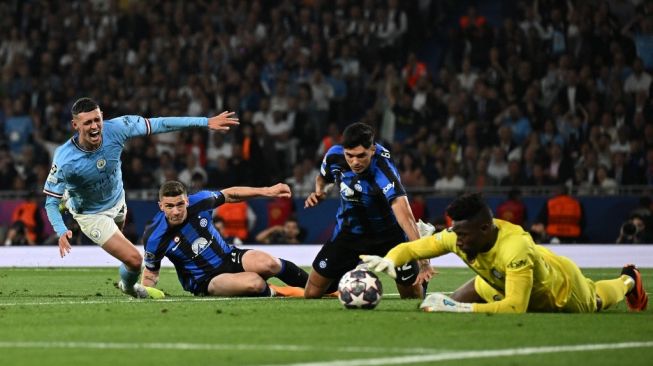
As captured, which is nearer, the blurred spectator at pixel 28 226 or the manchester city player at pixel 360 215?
the manchester city player at pixel 360 215

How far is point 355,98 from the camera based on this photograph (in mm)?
24969

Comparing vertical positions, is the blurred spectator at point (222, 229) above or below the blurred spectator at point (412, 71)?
below

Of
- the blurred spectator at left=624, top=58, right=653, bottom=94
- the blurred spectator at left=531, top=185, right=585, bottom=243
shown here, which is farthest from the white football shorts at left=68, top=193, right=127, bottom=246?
the blurred spectator at left=624, top=58, right=653, bottom=94

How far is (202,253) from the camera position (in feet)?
43.5

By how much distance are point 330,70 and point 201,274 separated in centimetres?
1283

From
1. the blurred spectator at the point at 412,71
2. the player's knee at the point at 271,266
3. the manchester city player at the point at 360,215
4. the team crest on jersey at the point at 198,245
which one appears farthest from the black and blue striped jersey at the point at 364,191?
the blurred spectator at the point at 412,71

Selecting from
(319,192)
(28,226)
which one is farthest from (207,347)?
(28,226)

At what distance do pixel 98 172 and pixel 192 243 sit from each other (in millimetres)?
1313

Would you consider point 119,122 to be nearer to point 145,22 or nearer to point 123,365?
point 123,365

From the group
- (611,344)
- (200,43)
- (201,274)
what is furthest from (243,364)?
(200,43)

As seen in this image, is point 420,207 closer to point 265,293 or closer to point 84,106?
point 265,293

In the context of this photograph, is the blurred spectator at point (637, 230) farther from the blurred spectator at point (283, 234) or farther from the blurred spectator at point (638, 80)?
the blurred spectator at point (283, 234)

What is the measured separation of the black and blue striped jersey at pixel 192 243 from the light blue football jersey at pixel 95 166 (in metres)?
0.80

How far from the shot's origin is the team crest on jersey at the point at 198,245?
43.4ft
